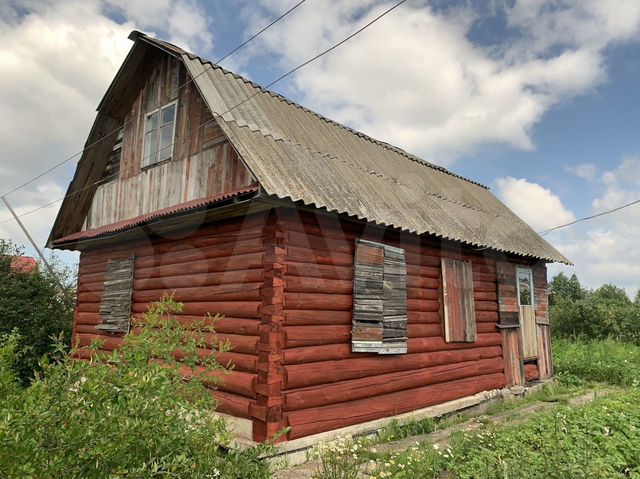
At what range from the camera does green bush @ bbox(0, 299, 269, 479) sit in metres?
2.62

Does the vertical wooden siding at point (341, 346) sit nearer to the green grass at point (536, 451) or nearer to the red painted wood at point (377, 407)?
the red painted wood at point (377, 407)

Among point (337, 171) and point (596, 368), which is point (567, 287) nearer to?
point (596, 368)

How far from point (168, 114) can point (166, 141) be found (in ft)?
1.92

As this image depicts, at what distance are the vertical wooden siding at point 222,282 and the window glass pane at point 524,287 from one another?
784cm

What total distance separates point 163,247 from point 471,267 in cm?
624

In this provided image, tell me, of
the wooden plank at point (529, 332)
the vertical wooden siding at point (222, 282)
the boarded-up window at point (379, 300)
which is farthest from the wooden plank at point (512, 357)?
the vertical wooden siding at point (222, 282)

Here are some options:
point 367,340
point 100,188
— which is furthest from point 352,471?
point 100,188

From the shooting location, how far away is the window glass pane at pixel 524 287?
470 inches

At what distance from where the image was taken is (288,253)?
21.7ft

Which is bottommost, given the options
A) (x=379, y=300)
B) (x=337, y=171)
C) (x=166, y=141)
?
(x=379, y=300)

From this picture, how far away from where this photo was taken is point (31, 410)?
2.68 metres

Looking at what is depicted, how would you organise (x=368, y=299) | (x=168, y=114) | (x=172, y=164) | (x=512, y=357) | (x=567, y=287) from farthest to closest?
(x=567, y=287) < (x=512, y=357) < (x=168, y=114) < (x=172, y=164) < (x=368, y=299)

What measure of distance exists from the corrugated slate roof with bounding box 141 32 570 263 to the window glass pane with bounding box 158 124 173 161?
1.37m

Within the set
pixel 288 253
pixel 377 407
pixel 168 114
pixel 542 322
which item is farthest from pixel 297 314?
pixel 542 322
